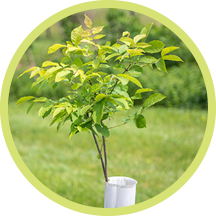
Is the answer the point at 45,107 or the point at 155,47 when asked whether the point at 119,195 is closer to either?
the point at 45,107

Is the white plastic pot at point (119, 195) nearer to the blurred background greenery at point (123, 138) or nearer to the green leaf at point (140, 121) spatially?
the green leaf at point (140, 121)

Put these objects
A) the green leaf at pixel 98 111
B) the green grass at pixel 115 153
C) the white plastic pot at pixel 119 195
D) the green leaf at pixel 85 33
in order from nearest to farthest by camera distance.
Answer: the green leaf at pixel 98 111
the green leaf at pixel 85 33
the white plastic pot at pixel 119 195
the green grass at pixel 115 153

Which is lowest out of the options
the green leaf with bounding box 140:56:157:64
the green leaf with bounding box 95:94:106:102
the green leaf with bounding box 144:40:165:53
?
the green leaf with bounding box 95:94:106:102

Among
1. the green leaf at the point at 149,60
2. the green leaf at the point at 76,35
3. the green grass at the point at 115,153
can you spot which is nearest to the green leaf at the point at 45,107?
the green leaf at the point at 76,35

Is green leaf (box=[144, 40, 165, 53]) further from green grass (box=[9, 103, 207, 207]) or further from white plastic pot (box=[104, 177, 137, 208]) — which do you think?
green grass (box=[9, 103, 207, 207])

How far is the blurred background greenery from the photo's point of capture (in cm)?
217

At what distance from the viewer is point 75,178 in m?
2.18

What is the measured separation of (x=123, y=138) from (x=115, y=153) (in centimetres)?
24

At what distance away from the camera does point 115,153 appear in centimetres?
252

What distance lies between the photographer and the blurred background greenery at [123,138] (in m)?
2.17

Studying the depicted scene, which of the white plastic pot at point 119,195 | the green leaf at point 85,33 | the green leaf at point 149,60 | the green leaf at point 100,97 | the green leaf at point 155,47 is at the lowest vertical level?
the white plastic pot at point 119,195

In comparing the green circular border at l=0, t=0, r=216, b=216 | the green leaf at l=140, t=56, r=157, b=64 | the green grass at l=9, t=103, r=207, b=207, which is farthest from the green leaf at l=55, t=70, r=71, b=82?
the green grass at l=9, t=103, r=207, b=207

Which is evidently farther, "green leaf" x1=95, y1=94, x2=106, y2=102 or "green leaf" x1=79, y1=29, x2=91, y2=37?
"green leaf" x1=79, y1=29, x2=91, y2=37

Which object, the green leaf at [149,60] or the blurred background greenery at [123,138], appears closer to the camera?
the green leaf at [149,60]
